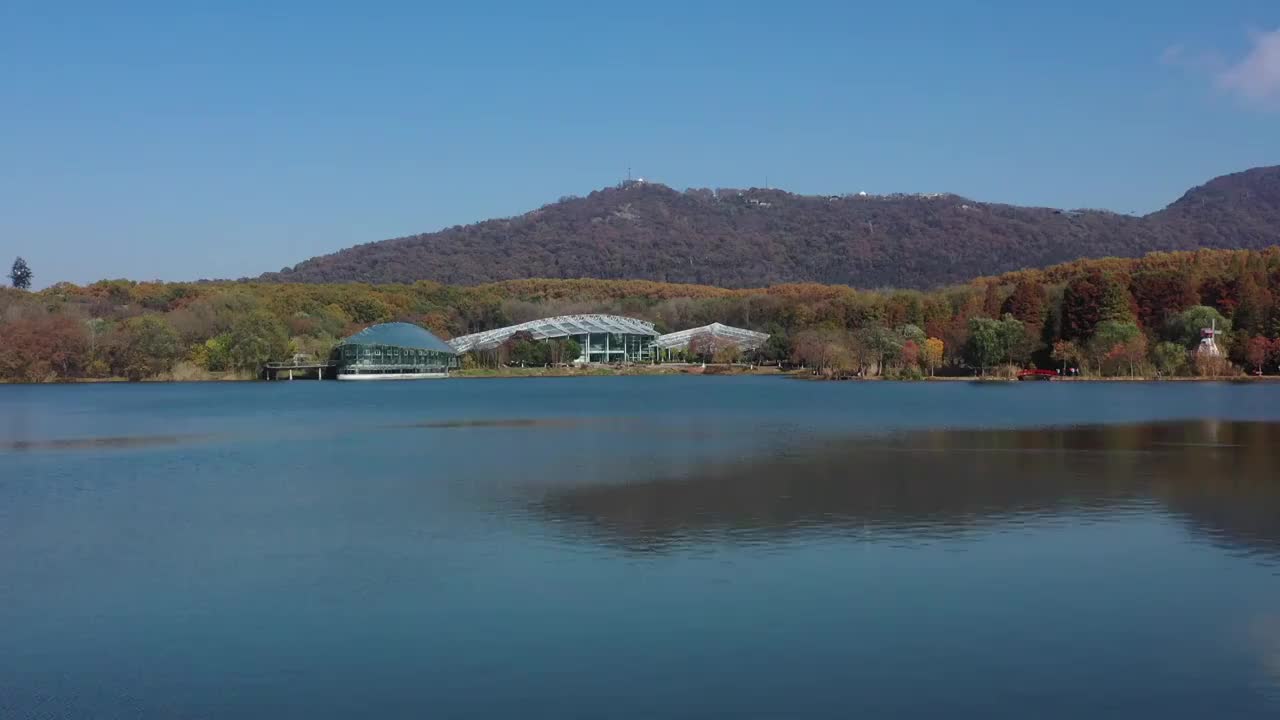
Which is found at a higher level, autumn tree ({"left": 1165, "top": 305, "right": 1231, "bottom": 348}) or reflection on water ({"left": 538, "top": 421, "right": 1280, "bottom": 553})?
autumn tree ({"left": 1165, "top": 305, "right": 1231, "bottom": 348})

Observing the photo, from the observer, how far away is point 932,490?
66.8ft

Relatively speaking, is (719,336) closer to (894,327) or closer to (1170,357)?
(894,327)

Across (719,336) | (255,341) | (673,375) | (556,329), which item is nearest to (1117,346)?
(673,375)

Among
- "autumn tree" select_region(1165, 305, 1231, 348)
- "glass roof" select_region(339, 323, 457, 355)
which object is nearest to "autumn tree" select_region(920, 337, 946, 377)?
"autumn tree" select_region(1165, 305, 1231, 348)

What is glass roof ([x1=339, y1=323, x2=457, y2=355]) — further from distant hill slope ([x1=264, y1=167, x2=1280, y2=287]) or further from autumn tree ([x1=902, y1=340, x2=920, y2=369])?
distant hill slope ([x1=264, y1=167, x2=1280, y2=287])

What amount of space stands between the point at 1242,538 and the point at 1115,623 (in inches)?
208

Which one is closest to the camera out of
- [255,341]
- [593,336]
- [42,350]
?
[42,350]

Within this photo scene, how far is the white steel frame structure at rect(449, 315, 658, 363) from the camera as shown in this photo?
10744 cm

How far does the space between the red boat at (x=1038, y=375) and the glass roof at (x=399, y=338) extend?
46.8 m

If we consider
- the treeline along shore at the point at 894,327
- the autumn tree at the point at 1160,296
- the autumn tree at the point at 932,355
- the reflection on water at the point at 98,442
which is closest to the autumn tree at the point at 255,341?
the treeline along shore at the point at 894,327

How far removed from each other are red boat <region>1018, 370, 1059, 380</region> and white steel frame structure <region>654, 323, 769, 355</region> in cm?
3169

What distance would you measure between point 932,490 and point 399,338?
81.4 metres

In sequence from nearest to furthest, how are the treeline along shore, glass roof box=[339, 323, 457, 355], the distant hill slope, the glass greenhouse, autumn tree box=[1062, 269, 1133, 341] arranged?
the treeline along shore → autumn tree box=[1062, 269, 1133, 341] → the glass greenhouse → glass roof box=[339, 323, 457, 355] → the distant hill slope

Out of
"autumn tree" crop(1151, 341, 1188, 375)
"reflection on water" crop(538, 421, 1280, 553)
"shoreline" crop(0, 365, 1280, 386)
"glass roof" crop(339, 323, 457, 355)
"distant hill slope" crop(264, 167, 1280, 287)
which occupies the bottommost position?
"reflection on water" crop(538, 421, 1280, 553)
